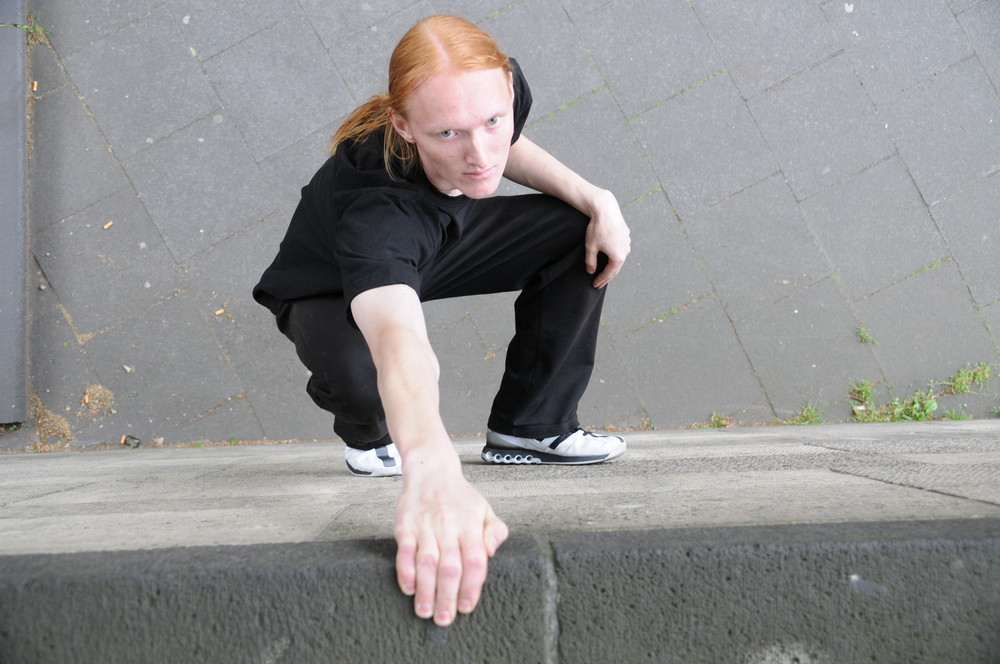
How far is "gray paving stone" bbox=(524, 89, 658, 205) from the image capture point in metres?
3.25

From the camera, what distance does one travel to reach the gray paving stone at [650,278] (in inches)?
127

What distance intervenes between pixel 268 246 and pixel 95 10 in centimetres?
122

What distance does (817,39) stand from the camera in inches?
131

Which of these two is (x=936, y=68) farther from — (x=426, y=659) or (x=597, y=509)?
(x=426, y=659)

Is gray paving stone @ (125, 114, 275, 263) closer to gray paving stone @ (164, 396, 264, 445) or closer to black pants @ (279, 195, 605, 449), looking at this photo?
gray paving stone @ (164, 396, 264, 445)

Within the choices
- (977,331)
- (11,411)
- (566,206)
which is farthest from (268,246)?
(977,331)

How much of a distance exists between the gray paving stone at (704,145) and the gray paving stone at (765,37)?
4.4 inches

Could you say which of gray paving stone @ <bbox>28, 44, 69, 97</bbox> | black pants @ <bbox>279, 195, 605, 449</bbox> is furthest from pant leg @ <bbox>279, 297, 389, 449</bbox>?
gray paving stone @ <bbox>28, 44, 69, 97</bbox>

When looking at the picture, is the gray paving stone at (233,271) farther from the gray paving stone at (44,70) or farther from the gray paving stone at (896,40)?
the gray paving stone at (896,40)

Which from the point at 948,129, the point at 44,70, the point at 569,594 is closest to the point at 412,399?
the point at 569,594

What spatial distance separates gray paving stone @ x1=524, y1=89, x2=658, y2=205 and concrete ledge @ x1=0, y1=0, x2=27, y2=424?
2.04m

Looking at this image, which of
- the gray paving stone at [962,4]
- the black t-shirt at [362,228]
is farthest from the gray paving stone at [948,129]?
the black t-shirt at [362,228]

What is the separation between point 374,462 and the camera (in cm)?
211

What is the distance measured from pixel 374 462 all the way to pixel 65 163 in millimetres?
2081
